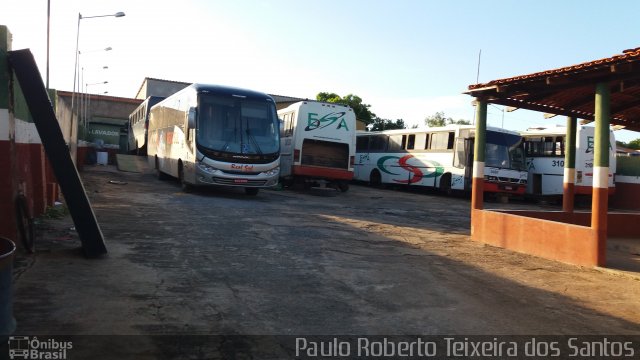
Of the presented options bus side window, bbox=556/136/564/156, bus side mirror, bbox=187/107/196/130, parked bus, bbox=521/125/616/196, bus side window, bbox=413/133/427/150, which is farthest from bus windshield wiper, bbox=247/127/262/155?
bus side window, bbox=556/136/564/156

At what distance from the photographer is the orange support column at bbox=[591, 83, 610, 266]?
8.07m

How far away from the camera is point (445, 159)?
23484 millimetres

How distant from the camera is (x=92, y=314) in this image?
4.64 m

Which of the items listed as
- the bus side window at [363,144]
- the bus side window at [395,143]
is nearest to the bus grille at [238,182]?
the bus side window at [395,143]

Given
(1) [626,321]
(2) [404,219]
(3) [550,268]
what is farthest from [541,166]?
(1) [626,321]

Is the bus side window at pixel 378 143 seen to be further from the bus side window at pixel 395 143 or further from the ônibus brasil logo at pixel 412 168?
the ônibus brasil logo at pixel 412 168

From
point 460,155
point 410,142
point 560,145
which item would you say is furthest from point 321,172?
point 560,145

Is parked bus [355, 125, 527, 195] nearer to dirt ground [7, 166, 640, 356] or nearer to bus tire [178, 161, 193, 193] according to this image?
bus tire [178, 161, 193, 193]

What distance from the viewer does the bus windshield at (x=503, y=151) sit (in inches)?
856

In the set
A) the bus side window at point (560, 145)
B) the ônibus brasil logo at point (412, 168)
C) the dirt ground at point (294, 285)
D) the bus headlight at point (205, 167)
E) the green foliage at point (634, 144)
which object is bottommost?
the dirt ground at point (294, 285)

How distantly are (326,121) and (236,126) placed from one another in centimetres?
580

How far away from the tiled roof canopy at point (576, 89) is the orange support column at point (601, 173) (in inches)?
12.5

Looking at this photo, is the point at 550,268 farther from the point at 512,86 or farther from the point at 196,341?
the point at 196,341

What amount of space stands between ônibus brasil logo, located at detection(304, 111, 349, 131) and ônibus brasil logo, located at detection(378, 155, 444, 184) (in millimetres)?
5409
